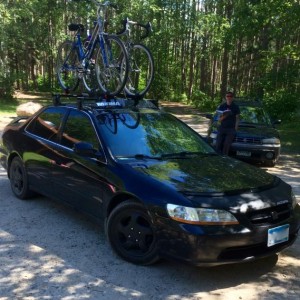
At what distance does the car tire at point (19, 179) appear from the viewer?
629 centimetres

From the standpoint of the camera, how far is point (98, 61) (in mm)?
7145

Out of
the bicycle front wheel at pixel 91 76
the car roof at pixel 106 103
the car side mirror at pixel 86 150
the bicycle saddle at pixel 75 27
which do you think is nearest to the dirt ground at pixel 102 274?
the car side mirror at pixel 86 150

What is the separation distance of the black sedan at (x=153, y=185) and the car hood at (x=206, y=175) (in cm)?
1

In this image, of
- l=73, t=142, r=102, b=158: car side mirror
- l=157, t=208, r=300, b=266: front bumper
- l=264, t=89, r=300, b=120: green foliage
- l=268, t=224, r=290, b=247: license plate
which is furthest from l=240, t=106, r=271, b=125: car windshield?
l=264, t=89, r=300, b=120: green foliage

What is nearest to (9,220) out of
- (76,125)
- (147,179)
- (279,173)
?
(76,125)

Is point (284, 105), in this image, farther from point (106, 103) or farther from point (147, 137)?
point (147, 137)

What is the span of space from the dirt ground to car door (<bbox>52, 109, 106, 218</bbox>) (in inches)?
18.2

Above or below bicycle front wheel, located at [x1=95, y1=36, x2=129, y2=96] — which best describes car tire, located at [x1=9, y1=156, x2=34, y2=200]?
below

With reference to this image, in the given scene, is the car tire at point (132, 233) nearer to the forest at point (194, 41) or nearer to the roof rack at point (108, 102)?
the roof rack at point (108, 102)

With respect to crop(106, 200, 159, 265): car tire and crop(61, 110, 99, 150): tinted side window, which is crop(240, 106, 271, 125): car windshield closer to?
crop(61, 110, 99, 150): tinted side window

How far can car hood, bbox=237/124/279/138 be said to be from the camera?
10.6 m

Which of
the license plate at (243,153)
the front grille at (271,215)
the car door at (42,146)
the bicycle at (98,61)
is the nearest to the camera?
the front grille at (271,215)

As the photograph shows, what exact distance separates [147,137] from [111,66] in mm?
2090

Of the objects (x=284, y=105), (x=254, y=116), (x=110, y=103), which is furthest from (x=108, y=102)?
(x=284, y=105)
